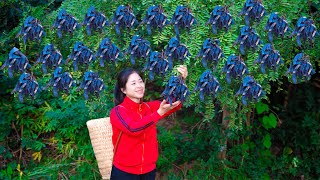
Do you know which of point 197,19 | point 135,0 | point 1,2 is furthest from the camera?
point 1,2

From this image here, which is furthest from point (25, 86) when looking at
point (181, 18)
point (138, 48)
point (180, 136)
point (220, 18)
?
Result: point (180, 136)

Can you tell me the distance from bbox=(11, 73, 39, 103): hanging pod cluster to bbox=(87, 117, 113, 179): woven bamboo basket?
1.02 metres

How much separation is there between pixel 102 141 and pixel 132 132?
0.70 metres

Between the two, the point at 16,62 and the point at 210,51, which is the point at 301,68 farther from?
the point at 16,62

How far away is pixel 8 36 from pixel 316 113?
3055mm

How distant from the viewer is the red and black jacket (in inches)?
123

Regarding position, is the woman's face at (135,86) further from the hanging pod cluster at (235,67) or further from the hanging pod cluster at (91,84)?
the hanging pod cluster at (235,67)

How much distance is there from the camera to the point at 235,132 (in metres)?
5.02

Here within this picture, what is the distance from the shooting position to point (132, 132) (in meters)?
3.05

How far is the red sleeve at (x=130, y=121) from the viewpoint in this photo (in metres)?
2.98

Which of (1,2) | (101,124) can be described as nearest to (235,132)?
(101,124)

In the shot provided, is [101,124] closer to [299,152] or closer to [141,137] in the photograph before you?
[141,137]

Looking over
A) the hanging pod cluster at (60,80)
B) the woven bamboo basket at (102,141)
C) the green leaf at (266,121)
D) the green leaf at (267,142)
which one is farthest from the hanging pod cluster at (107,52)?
the green leaf at (267,142)

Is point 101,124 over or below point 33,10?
below
